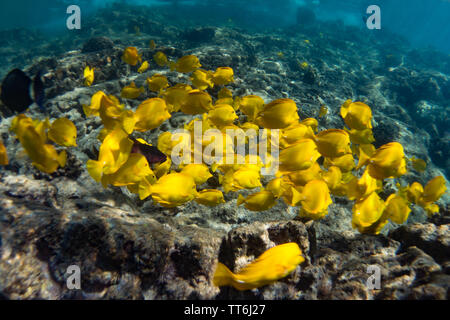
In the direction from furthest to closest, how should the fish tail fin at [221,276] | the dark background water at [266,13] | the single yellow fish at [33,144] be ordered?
1. the dark background water at [266,13]
2. the single yellow fish at [33,144]
3. the fish tail fin at [221,276]

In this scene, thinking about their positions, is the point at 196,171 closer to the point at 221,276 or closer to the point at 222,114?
the point at 222,114

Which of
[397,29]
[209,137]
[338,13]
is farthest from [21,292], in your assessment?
[397,29]

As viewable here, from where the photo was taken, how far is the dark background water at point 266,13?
115 feet

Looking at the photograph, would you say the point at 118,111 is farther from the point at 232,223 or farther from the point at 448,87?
the point at 448,87

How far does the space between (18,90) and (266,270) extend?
11.5ft

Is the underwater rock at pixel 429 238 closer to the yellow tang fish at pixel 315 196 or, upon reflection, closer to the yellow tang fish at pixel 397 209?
the yellow tang fish at pixel 397 209

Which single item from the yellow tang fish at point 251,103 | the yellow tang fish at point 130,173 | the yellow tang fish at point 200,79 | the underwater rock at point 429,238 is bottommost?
the underwater rock at point 429,238

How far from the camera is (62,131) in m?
2.78

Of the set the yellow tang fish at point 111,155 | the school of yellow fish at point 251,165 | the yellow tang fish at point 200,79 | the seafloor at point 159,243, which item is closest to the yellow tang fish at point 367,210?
the school of yellow fish at point 251,165

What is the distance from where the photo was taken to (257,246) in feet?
8.46

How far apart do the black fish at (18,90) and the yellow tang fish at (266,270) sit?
3124 millimetres

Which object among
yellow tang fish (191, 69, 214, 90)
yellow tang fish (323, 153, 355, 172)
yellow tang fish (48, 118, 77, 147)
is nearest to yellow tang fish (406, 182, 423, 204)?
yellow tang fish (323, 153, 355, 172)

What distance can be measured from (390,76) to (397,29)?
72919mm

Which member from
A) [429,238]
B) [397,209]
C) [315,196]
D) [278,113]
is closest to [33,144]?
[278,113]
